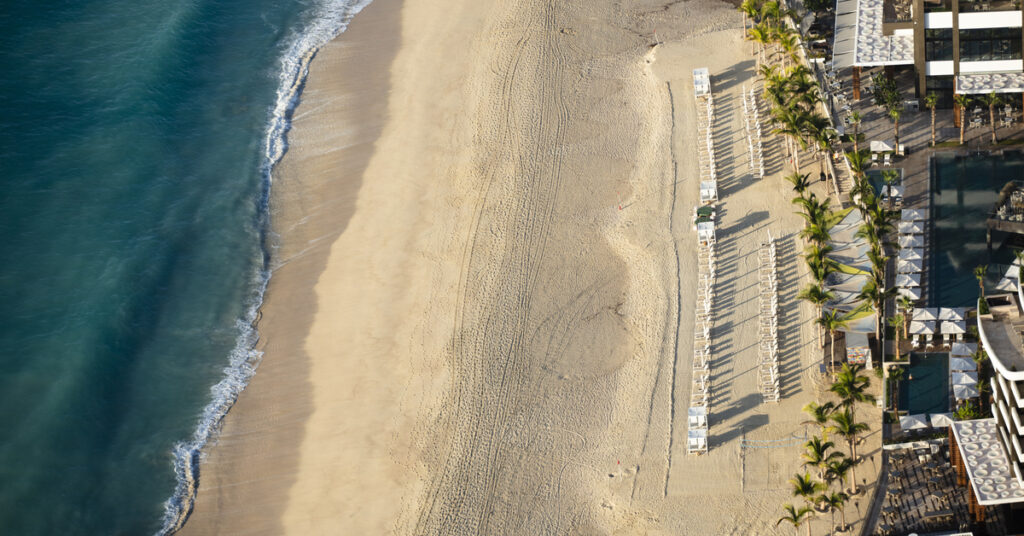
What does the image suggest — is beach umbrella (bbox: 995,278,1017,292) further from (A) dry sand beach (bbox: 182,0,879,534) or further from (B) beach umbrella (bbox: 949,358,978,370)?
(A) dry sand beach (bbox: 182,0,879,534)

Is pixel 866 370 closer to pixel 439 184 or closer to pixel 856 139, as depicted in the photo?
pixel 856 139

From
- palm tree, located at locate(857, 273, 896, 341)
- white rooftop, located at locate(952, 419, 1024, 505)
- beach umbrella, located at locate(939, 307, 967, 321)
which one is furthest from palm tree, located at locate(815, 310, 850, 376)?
white rooftop, located at locate(952, 419, 1024, 505)

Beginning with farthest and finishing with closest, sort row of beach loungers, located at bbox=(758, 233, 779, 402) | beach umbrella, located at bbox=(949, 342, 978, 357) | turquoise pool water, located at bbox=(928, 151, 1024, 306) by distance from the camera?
turquoise pool water, located at bbox=(928, 151, 1024, 306), row of beach loungers, located at bbox=(758, 233, 779, 402), beach umbrella, located at bbox=(949, 342, 978, 357)

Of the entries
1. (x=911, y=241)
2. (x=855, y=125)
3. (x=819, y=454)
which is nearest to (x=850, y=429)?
A: (x=819, y=454)

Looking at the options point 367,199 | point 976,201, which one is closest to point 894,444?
point 976,201

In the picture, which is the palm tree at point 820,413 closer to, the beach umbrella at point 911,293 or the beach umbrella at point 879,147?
the beach umbrella at point 911,293

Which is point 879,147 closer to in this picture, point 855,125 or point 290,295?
point 855,125

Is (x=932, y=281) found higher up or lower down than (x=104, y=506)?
higher up
